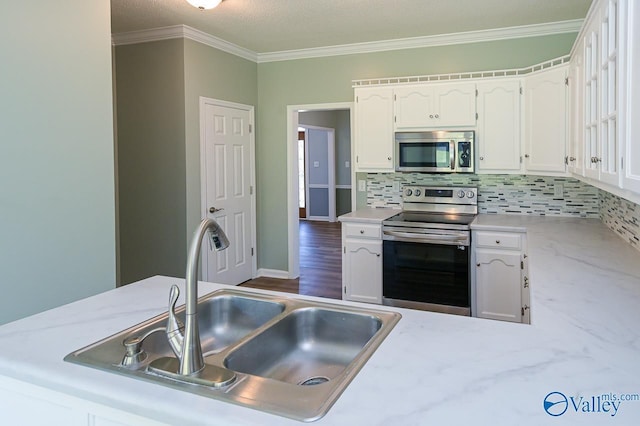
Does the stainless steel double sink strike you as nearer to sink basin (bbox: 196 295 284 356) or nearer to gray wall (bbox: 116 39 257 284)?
sink basin (bbox: 196 295 284 356)

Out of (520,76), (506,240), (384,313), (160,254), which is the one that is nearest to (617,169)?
(384,313)

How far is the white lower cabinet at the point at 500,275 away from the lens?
3.62 m

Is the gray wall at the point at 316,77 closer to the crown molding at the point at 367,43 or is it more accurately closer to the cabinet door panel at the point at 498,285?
the crown molding at the point at 367,43

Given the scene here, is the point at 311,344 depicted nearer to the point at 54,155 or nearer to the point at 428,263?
the point at 54,155

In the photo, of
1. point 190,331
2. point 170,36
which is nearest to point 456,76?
point 170,36

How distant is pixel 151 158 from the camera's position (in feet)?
14.8

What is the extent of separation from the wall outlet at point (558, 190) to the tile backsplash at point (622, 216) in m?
0.33

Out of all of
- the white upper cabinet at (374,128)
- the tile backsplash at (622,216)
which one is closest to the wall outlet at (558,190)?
the tile backsplash at (622,216)

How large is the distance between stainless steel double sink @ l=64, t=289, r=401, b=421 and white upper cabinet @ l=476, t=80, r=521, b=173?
2.87 meters

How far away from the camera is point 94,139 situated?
269 cm

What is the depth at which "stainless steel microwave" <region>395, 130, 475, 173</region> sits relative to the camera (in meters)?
4.07

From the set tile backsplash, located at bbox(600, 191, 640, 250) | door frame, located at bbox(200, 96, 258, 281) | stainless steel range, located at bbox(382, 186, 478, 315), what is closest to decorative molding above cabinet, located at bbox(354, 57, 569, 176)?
tile backsplash, located at bbox(600, 191, 640, 250)

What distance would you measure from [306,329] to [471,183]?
3251mm

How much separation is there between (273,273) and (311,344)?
154 inches
